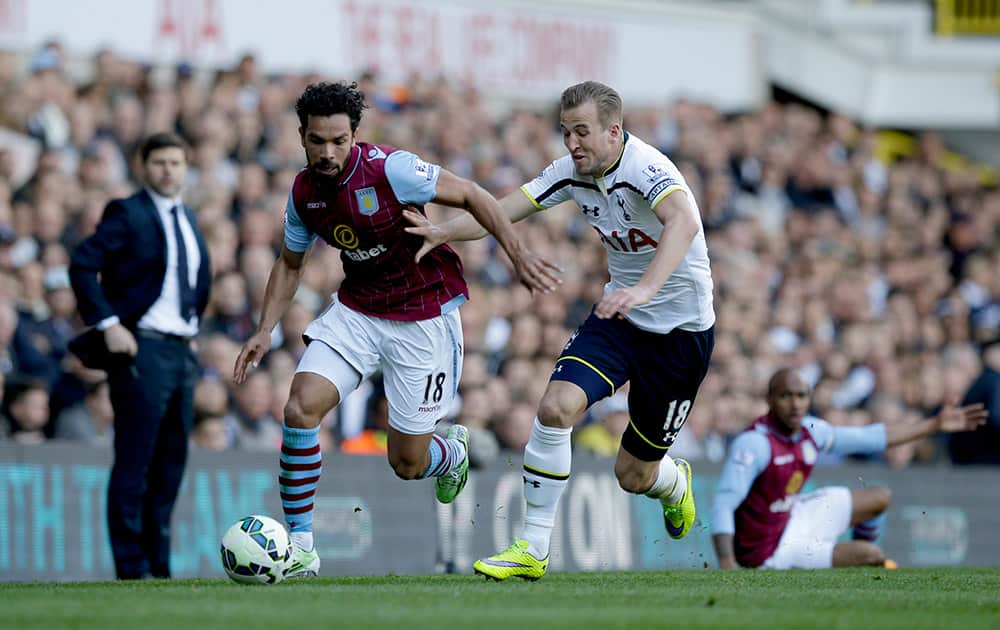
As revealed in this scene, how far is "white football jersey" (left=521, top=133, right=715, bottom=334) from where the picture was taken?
8.32 meters

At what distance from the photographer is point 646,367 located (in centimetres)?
878

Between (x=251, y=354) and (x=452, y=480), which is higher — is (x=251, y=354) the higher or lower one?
the higher one

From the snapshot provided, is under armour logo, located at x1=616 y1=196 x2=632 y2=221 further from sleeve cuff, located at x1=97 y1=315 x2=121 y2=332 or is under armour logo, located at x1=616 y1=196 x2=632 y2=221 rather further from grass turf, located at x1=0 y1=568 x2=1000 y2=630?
sleeve cuff, located at x1=97 y1=315 x2=121 y2=332

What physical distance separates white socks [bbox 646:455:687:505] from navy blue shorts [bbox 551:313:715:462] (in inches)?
12.5

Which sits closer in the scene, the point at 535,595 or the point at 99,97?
the point at 535,595

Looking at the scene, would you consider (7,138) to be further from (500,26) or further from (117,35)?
(500,26)

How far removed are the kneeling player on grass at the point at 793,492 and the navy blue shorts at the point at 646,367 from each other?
214cm

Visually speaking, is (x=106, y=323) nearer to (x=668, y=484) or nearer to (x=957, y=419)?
(x=668, y=484)

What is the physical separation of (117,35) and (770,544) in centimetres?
906

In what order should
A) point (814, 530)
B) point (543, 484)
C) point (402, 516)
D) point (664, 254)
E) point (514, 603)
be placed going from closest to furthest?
1. point (514, 603)
2. point (664, 254)
3. point (543, 484)
4. point (814, 530)
5. point (402, 516)

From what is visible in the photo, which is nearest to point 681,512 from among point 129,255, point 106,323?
point 106,323

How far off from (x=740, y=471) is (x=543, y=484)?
9.95 ft

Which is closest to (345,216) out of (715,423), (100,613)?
(100,613)

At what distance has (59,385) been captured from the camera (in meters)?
11.7
